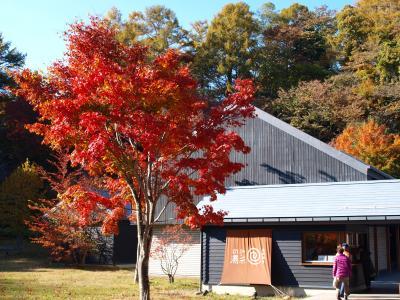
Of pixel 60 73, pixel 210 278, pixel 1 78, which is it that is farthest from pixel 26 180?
pixel 60 73

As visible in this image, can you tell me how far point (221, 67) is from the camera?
43.4 m

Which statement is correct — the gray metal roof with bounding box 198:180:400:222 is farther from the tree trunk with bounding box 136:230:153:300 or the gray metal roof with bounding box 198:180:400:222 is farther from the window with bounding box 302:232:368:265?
the tree trunk with bounding box 136:230:153:300

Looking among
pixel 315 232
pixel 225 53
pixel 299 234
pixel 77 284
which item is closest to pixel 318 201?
pixel 315 232

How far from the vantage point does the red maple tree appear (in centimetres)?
1216

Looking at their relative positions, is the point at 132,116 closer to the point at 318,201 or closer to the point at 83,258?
the point at 318,201

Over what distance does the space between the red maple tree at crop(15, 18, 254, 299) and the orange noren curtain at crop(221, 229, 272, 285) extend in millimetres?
3660

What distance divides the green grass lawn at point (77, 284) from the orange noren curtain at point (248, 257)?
3.35 ft

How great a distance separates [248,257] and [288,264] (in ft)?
4.77

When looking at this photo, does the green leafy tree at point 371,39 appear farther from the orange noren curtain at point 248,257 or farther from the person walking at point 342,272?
the person walking at point 342,272

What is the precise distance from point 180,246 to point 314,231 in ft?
29.5

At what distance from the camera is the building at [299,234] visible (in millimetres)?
16312

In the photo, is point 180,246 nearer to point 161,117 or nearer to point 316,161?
point 316,161

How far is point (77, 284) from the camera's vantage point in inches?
745

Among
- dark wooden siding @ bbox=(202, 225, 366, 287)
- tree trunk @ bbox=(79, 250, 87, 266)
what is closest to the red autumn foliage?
tree trunk @ bbox=(79, 250, 87, 266)
